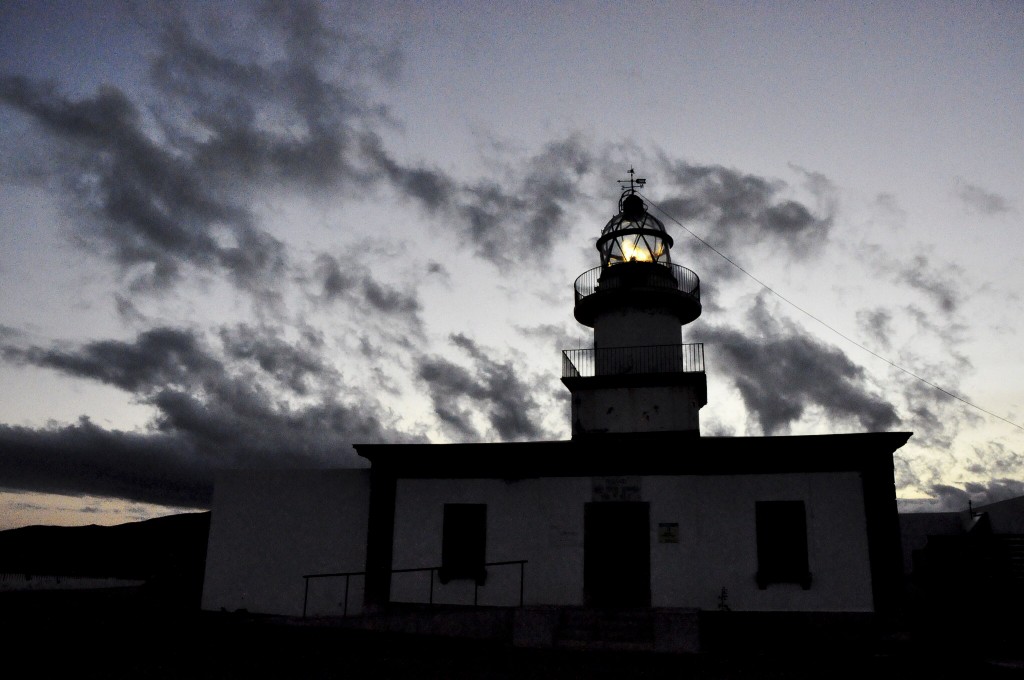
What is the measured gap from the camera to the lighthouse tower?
63.5ft

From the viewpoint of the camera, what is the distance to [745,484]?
15391mm

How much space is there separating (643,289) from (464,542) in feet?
28.9

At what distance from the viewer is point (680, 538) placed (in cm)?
1539

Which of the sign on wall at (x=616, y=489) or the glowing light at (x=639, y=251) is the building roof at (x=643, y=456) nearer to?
the sign on wall at (x=616, y=489)

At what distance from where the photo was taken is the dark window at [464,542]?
16.2m

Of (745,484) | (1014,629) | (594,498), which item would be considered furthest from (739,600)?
(1014,629)

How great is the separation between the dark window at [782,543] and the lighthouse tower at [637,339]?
170 inches

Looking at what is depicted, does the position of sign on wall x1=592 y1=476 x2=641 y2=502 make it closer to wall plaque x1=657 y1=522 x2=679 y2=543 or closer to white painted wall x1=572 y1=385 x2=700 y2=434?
wall plaque x1=657 y1=522 x2=679 y2=543

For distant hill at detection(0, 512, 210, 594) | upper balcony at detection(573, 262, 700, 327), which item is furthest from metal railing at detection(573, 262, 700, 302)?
distant hill at detection(0, 512, 210, 594)

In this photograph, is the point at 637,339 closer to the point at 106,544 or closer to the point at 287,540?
the point at 287,540

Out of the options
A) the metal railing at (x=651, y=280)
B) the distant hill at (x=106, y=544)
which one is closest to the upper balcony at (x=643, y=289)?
the metal railing at (x=651, y=280)

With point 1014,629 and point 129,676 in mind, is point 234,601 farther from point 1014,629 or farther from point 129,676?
point 1014,629

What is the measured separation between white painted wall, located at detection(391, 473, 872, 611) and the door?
0.16m

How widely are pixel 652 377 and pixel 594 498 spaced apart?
4685 millimetres
